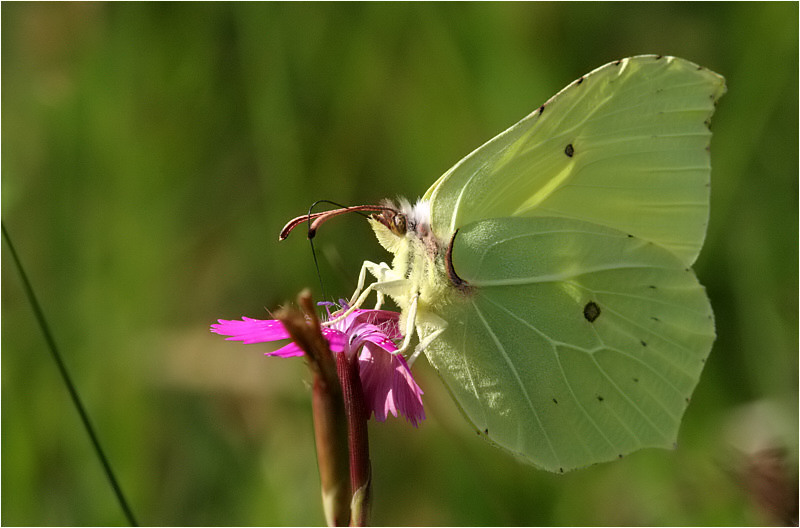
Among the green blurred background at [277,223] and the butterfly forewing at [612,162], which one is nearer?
the butterfly forewing at [612,162]

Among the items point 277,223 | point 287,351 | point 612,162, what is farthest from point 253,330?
point 277,223

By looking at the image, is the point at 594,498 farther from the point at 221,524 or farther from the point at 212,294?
the point at 212,294

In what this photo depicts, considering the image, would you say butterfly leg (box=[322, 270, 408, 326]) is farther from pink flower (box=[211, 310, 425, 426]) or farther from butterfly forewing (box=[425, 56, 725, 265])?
butterfly forewing (box=[425, 56, 725, 265])

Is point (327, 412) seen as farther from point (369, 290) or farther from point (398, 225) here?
point (398, 225)

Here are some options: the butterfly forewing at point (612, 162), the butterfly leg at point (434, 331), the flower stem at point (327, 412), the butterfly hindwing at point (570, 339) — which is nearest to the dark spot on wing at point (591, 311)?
the butterfly hindwing at point (570, 339)

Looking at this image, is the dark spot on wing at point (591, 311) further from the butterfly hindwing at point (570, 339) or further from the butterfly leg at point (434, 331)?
the butterfly leg at point (434, 331)

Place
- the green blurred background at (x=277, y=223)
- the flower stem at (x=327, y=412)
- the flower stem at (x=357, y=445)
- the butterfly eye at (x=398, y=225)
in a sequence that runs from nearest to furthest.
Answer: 1. the flower stem at (x=327, y=412)
2. the flower stem at (x=357, y=445)
3. the butterfly eye at (x=398, y=225)
4. the green blurred background at (x=277, y=223)

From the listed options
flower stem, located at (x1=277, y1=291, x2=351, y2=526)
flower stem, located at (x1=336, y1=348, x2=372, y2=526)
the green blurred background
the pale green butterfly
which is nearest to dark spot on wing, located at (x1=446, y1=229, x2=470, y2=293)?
the pale green butterfly
